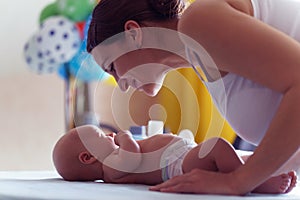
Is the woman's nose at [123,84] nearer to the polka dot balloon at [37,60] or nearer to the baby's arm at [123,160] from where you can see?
the baby's arm at [123,160]

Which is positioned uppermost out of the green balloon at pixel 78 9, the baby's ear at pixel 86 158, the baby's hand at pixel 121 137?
the green balloon at pixel 78 9

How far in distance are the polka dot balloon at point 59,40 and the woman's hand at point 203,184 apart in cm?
183

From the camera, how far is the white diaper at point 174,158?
3.67 feet

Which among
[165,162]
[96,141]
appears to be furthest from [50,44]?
[165,162]

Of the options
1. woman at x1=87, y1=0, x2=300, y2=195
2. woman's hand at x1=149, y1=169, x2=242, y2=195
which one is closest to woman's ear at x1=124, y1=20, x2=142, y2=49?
woman at x1=87, y1=0, x2=300, y2=195

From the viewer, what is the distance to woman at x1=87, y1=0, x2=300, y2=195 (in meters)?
0.86

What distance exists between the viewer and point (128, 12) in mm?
1124

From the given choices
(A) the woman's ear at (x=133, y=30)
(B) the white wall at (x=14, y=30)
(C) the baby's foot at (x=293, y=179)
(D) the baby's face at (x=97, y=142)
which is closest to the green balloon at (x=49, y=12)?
(B) the white wall at (x=14, y=30)

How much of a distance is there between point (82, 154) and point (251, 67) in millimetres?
536

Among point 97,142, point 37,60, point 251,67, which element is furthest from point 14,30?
point 251,67

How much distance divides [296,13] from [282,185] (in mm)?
345

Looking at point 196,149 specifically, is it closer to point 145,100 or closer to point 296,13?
point 296,13

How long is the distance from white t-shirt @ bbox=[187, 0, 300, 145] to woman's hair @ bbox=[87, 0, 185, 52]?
12cm

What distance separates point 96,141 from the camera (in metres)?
1.27
